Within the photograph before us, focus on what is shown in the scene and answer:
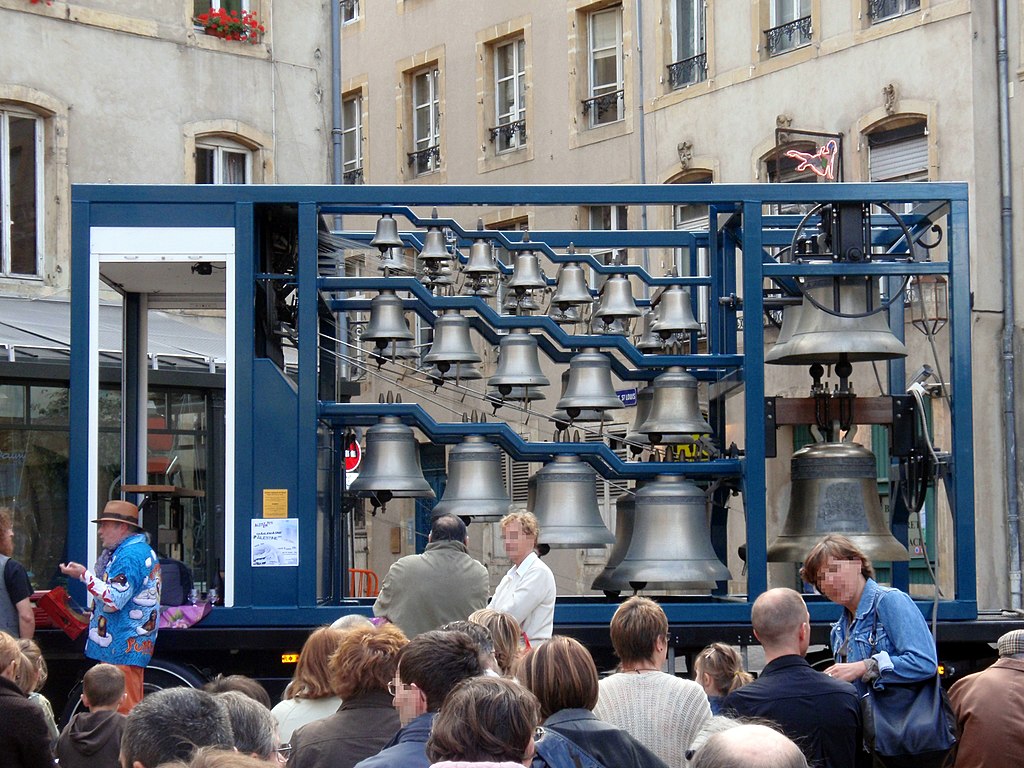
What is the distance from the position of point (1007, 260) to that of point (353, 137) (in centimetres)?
1604

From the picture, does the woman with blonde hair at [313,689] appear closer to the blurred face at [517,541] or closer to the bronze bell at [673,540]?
the blurred face at [517,541]

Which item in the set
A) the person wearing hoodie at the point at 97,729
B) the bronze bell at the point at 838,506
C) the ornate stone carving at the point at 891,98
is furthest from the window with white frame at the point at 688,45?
the person wearing hoodie at the point at 97,729

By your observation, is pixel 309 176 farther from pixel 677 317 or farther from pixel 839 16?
pixel 677 317

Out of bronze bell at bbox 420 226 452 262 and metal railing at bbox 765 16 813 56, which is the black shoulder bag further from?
metal railing at bbox 765 16 813 56

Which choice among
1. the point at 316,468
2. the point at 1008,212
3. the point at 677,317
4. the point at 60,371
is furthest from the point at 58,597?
the point at 1008,212

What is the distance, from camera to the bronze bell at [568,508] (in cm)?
905

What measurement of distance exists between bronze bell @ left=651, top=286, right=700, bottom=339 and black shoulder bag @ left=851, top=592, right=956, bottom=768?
3.72 m

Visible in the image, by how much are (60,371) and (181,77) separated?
567 cm

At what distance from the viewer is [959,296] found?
28.7 ft

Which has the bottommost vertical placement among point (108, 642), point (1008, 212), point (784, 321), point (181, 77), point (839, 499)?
point (108, 642)

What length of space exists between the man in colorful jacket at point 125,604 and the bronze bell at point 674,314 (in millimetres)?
3316

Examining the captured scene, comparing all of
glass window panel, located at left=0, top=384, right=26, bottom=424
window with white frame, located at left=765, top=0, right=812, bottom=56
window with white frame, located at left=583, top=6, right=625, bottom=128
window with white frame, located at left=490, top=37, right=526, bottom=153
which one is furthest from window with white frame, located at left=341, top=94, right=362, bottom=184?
Answer: glass window panel, located at left=0, top=384, right=26, bottom=424

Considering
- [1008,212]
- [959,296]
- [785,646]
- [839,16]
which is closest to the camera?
[785,646]

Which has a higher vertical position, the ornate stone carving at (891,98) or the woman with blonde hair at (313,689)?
the ornate stone carving at (891,98)
